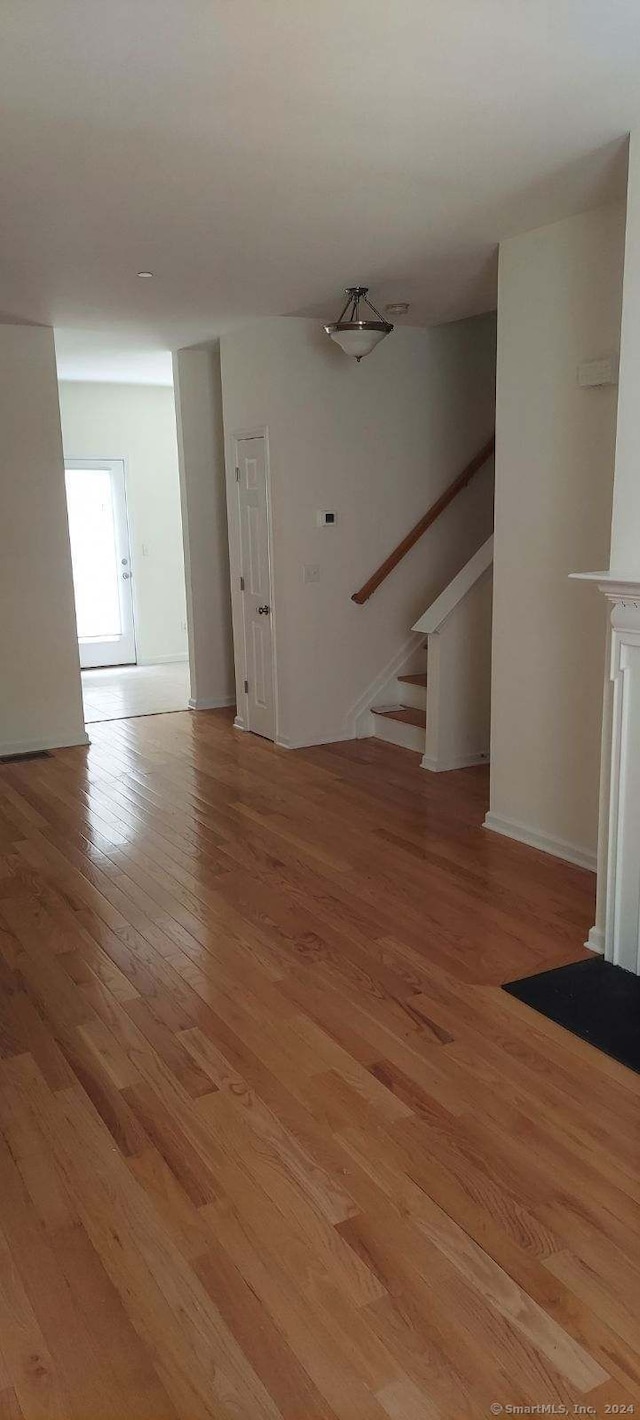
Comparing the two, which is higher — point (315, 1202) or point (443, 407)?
point (443, 407)

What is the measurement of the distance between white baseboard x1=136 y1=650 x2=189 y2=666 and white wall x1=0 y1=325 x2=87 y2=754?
10.4 feet

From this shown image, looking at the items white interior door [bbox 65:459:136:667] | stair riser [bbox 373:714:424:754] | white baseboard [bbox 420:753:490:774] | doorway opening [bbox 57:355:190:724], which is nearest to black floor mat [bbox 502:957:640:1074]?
white baseboard [bbox 420:753:490:774]

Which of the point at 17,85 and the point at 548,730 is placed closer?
the point at 17,85

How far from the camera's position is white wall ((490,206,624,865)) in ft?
11.8

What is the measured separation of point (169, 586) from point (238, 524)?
3.25m

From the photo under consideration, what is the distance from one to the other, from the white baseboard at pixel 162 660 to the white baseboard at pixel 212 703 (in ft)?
7.48

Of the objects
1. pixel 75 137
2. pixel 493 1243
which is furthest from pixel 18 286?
pixel 493 1243

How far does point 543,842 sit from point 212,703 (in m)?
3.62

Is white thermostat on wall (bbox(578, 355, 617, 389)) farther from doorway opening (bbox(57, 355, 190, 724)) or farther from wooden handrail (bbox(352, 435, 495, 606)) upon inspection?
doorway opening (bbox(57, 355, 190, 724))

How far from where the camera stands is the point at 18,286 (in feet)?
15.1

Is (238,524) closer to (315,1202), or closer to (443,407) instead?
(443,407)

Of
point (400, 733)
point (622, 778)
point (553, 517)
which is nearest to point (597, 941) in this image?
point (622, 778)

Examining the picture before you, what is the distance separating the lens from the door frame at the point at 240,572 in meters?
5.82

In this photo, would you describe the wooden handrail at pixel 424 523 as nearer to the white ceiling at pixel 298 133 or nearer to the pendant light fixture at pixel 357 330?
the pendant light fixture at pixel 357 330
